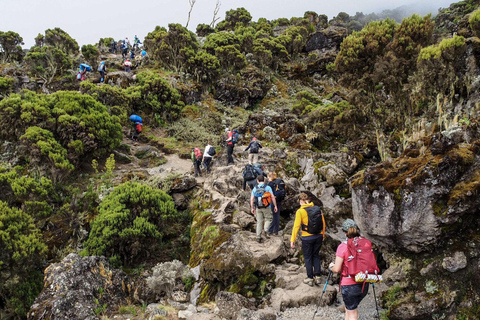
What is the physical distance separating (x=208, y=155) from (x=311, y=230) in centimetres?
1044

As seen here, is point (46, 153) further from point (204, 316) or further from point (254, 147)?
point (204, 316)

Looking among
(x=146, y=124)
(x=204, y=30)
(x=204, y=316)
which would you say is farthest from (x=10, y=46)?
(x=204, y=316)

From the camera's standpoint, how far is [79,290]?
7.43 m

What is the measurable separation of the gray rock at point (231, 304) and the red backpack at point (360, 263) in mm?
2637

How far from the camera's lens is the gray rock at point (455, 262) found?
556 cm

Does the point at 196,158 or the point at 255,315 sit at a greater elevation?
the point at 196,158

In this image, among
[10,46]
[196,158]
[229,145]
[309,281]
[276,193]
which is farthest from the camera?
[10,46]

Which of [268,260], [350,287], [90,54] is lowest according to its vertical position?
[268,260]

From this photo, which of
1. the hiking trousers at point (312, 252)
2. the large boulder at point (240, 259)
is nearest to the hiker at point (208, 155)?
the large boulder at point (240, 259)

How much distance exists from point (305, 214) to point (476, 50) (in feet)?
43.2

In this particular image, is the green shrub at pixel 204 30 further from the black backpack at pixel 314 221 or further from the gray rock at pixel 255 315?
the gray rock at pixel 255 315

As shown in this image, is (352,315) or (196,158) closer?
(352,315)

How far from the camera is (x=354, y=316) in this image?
4590mm

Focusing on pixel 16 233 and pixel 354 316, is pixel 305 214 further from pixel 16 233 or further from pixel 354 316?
pixel 16 233
